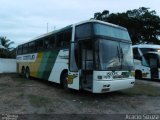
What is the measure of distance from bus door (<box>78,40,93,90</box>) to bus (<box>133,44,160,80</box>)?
30.8 ft

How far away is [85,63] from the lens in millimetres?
10555

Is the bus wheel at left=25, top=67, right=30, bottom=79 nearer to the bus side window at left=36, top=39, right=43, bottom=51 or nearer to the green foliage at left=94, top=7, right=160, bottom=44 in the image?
the bus side window at left=36, top=39, right=43, bottom=51

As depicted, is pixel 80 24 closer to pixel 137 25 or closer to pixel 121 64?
pixel 121 64

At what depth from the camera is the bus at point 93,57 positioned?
9.60 metres

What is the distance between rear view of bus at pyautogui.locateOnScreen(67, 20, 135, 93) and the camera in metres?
9.56

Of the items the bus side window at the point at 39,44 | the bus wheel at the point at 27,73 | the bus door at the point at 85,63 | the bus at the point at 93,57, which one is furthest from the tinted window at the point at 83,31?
the bus wheel at the point at 27,73

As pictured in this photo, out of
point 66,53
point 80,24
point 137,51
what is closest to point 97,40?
point 80,24

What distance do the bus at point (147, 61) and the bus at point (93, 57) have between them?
810cm

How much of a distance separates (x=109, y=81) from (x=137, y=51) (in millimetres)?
11280

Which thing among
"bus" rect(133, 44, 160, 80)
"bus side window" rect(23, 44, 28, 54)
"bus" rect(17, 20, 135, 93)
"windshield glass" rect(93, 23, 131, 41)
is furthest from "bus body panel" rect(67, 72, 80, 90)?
"bus" rect(133, 44, 160, 80)

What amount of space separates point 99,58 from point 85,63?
1158mm

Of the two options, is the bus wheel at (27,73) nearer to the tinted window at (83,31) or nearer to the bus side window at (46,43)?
the bus side window at (46,43)

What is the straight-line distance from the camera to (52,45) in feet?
44.5

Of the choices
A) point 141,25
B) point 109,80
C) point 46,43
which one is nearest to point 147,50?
point 46,43
